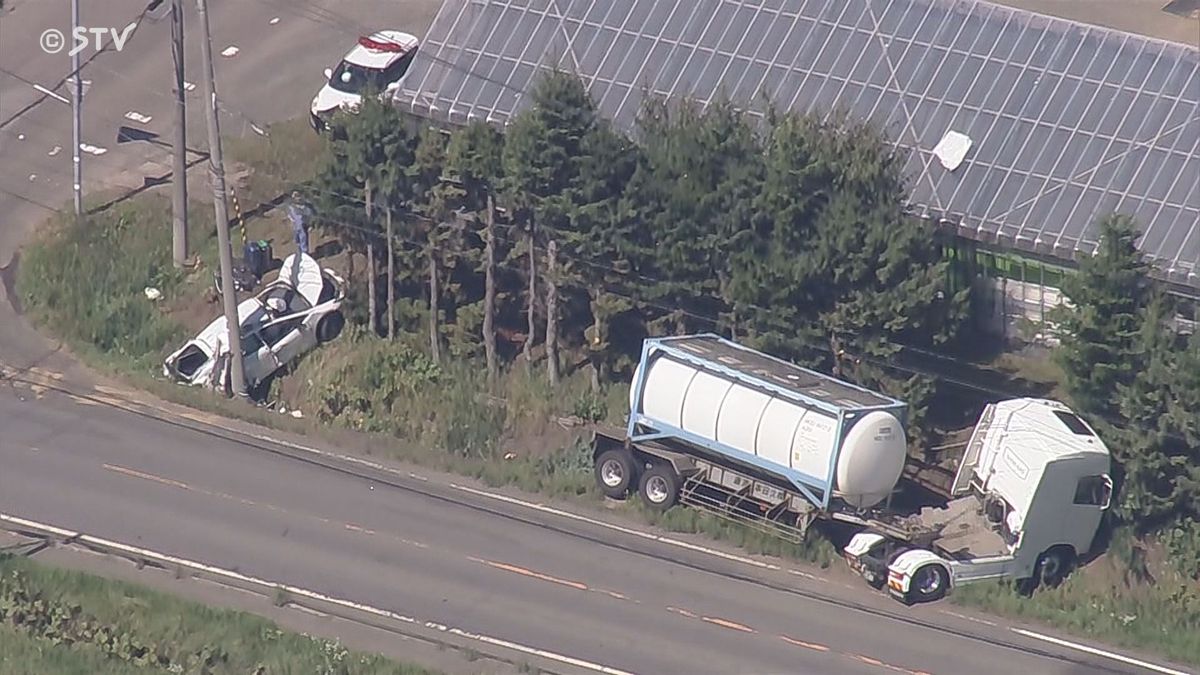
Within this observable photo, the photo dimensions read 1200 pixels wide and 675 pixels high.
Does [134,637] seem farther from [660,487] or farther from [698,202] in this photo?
[698,202]

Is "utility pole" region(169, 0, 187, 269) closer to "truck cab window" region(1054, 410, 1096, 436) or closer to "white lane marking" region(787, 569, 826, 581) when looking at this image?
"white lane marking" region(787, 569, 826, 581)

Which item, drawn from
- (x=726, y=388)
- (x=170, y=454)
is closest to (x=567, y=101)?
(x=726, y=388)

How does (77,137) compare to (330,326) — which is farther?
(77,137)

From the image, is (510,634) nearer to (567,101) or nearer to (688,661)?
(688,661)

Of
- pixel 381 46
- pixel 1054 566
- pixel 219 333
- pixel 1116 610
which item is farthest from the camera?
pixel 381 46

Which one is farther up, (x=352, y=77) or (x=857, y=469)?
(x=352, y=77)

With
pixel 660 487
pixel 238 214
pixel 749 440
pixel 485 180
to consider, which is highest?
pixel 485 180

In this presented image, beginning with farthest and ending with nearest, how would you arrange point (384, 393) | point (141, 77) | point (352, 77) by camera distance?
point (141, 77) < point (352, 77) < point (384, 393)

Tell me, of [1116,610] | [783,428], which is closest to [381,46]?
[783,428]

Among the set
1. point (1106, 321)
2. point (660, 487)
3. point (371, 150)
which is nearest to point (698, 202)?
point (660, 487)
